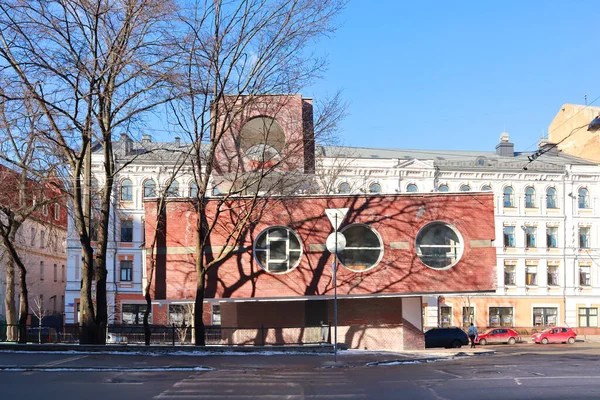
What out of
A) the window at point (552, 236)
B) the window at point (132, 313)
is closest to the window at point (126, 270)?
the window at point (132, 313)

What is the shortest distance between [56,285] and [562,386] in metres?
56.3

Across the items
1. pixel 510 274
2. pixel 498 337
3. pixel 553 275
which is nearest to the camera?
pixel 498 337

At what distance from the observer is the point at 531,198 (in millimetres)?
57250

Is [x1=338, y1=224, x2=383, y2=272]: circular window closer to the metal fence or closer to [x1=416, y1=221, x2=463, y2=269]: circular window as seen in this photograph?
[x1=416, y1=221, x2=463, y2=269]: circular window

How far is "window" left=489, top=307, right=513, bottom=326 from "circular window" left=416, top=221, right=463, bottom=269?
3271cm

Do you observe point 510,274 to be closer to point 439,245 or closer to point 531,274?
point 531,274

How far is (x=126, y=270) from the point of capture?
54844mm

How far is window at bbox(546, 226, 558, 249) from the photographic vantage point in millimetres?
56812

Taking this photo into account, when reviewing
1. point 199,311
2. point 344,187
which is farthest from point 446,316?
point 199,311

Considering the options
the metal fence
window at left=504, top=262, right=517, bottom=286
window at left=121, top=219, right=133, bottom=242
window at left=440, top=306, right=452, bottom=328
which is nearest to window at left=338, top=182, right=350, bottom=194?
window at left=440, top=306, right=452, bottom=328

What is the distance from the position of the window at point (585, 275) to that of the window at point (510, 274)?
214 inches

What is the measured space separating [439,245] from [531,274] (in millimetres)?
34492

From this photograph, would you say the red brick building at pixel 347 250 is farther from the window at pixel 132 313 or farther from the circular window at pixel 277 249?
the window at pixel 132 313

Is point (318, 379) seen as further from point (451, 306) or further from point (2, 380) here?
point (451, 306)
